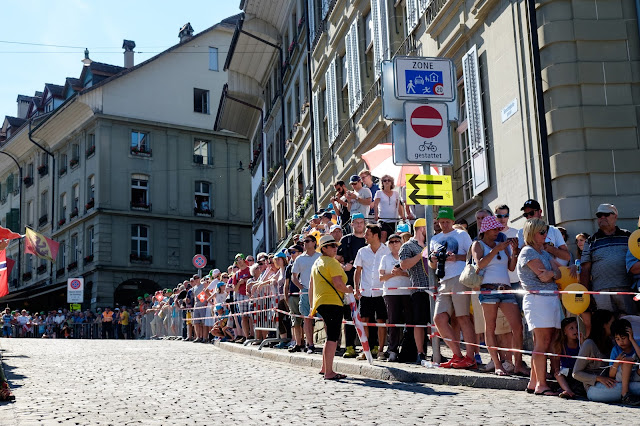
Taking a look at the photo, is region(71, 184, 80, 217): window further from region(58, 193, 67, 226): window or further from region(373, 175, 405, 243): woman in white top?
region(373, 175, 405, 243): woman in white top

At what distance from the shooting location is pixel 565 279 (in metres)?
9.68

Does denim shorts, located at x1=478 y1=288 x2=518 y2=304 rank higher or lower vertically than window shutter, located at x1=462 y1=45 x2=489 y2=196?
lower

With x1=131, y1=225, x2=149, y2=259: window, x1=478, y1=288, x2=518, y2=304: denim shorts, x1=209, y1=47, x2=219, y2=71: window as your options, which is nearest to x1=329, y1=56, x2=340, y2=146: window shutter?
x1=478, y1=288, x2=518, y2=304: denim shorts

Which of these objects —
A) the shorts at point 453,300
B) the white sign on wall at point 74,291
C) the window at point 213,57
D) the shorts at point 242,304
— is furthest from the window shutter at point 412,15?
the window at point 213,57

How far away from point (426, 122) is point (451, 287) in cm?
209

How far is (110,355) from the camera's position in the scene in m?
17.0

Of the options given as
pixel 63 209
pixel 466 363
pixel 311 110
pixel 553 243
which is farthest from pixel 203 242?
pixel 553 243

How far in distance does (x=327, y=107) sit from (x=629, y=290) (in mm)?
17979

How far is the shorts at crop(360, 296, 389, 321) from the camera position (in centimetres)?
1262

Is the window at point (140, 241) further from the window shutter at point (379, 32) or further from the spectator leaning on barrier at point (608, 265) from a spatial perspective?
the spectator leaning on barrier at point (608, 265)

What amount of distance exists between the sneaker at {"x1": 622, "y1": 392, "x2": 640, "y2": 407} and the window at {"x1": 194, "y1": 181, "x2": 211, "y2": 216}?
150 feet

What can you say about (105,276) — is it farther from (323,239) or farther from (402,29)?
(323,239)

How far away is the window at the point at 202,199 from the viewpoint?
53344 millimetres

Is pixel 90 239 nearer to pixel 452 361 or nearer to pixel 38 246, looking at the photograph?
pixel 38 246
